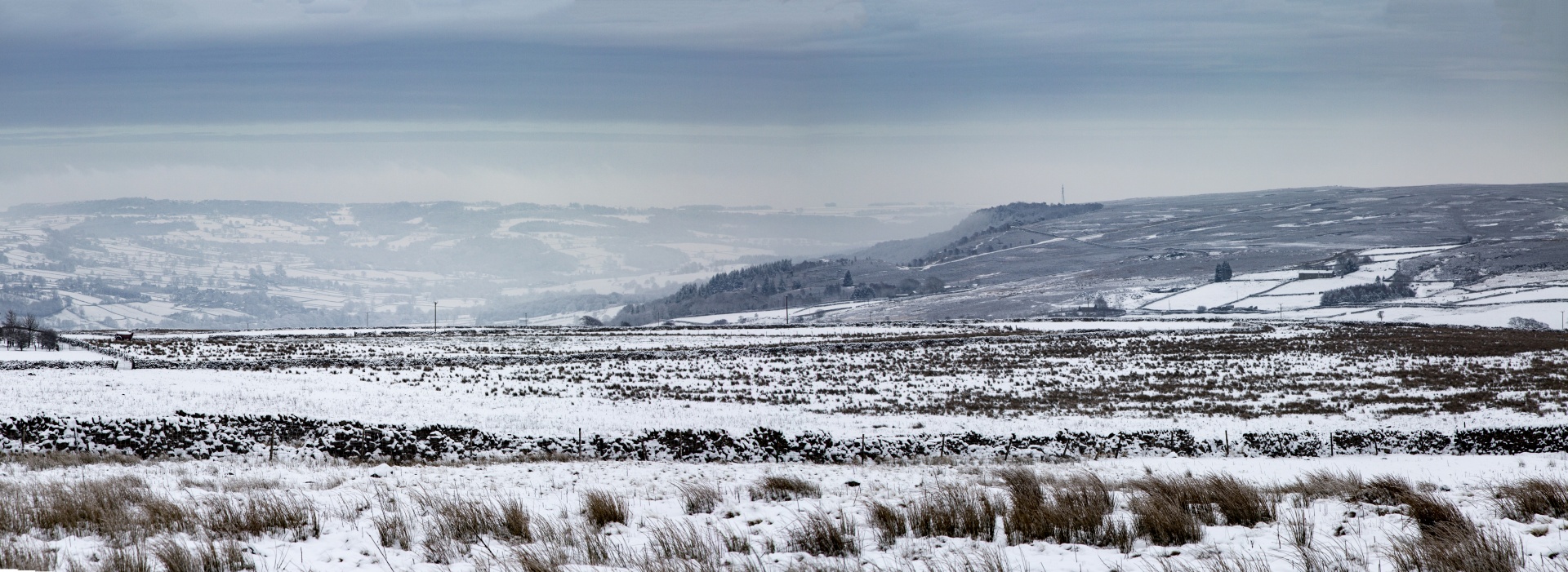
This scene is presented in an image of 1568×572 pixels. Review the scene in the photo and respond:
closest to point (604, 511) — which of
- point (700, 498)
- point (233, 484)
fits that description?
point (700, 498)

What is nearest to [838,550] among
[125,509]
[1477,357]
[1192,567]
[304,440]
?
[1192,567]

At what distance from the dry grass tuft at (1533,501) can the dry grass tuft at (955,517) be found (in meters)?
5.22

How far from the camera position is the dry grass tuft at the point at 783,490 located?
12164 millimetres

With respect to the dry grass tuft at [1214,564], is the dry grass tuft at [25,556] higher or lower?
higher

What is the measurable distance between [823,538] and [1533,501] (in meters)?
7.70

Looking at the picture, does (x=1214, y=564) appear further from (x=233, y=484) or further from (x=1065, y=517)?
(x=233, y=484)

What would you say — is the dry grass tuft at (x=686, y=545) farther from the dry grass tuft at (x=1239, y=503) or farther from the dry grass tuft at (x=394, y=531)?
the dry grass tuft at (x=1239, y=503)

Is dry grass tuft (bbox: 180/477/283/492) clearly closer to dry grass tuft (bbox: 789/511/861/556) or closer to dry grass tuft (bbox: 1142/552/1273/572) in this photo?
dry grass tuft (bbox: 789/511/861/556)

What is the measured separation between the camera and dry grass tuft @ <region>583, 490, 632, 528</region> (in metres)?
10.4

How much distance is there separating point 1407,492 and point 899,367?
3823 centimetres

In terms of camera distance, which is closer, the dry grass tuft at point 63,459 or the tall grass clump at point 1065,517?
the tall grass clump at point 1065,517

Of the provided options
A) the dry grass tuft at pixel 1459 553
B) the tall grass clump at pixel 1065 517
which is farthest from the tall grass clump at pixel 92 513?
the dry grass tuft at pixel 1459 553

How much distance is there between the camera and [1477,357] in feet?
166

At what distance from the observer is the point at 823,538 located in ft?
30.4
